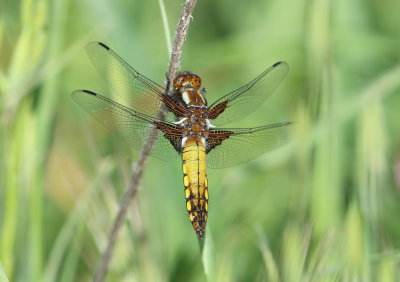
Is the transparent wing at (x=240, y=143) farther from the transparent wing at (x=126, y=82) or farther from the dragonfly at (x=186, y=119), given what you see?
the transparent wing at (x=126, y=82)

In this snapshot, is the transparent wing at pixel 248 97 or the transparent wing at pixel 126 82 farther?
the transparent wing at pixel 248 97

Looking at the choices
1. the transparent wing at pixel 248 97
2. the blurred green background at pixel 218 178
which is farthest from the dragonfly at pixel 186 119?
the blurred green background at pixel 218 178

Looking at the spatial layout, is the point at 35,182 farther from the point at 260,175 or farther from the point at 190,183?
the point at 260,175

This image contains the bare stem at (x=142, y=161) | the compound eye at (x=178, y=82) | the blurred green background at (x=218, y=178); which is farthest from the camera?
the compound eye at (x=178, y=82)

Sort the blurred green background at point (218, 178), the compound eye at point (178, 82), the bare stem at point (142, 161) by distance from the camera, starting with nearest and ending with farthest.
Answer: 1. the bare stem at point (142, 161)
2. the blurred green background at point (218, 178)
3. the compound eye at point (178, 82)

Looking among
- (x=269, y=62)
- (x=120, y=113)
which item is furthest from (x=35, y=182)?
(x=269, y=62)

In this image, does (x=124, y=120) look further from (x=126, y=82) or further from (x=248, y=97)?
(x=248, y=97)

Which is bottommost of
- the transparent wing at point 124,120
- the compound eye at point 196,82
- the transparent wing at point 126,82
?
the transparent wing at point 124,120
